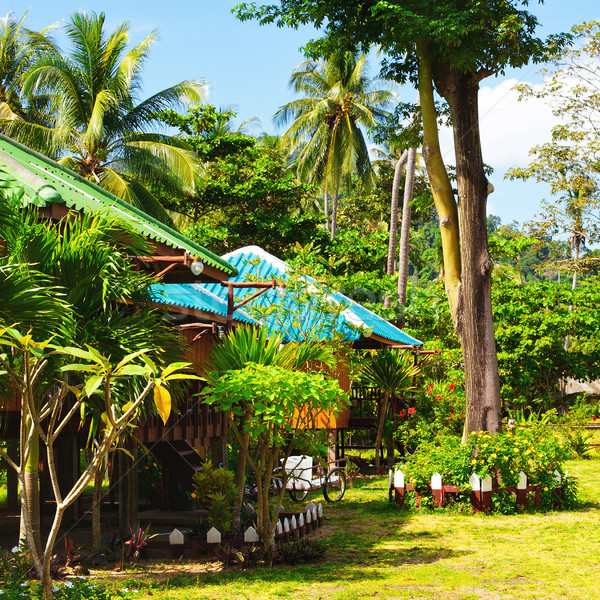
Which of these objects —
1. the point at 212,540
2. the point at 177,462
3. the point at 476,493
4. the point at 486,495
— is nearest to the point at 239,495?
the point at 212,540

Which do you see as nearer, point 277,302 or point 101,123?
point 277,302

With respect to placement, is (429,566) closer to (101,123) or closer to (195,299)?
(195,299)

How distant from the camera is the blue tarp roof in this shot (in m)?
12.5

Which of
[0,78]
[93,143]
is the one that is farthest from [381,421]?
[0,78]

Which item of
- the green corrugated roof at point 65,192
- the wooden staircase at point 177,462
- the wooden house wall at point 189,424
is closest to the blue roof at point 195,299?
the wooden house wall at point 189,424

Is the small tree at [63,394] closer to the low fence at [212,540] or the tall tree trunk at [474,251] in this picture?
the low fence at [212,540]

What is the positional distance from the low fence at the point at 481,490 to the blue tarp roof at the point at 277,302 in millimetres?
3101

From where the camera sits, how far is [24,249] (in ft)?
18.4

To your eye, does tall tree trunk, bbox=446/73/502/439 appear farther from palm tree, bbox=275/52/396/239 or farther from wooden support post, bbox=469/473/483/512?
palm tree, bbox=275/52/396/239

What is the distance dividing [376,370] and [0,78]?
1803 cm

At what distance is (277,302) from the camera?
15.0 m

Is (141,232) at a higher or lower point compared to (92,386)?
higher

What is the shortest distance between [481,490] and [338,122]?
23.9 meters

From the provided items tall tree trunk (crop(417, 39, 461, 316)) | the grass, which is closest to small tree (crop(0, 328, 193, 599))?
the grass
